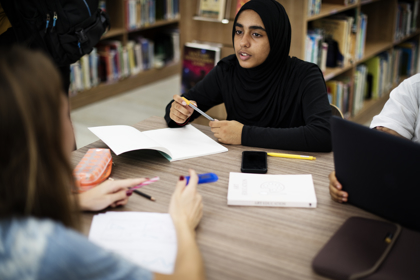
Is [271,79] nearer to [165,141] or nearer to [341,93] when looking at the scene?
[165,141]

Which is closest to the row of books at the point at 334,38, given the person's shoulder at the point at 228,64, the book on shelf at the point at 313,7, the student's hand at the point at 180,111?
the book on shelf at the point at 313,7

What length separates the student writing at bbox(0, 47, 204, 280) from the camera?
1.99ft

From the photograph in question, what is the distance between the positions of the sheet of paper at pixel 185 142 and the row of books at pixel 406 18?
3070mm

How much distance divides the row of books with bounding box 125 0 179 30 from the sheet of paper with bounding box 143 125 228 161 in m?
2.97

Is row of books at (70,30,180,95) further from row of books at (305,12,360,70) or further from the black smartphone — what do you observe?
the black smartphone

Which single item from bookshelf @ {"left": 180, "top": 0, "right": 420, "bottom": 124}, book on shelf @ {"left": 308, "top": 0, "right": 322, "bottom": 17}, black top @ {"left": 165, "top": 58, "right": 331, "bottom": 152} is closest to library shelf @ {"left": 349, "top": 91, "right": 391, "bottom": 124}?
bookshelf @ {"left": 180, "top": 0, "right": 420, "bottom": 124}

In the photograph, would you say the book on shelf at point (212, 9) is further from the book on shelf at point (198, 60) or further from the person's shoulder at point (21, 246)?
the person's shoulder at point (21, 246)

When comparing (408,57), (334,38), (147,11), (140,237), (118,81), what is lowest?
(118,81)

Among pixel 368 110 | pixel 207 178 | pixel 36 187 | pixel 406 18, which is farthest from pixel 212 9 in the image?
pixel 406 18

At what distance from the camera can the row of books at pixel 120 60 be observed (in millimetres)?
3875

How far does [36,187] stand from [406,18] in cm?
416

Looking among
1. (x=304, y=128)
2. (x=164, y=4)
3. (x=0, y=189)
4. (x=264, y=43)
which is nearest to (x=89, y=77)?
(x=164, y=4)

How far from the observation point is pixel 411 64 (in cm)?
431

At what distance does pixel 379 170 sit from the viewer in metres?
0.92
